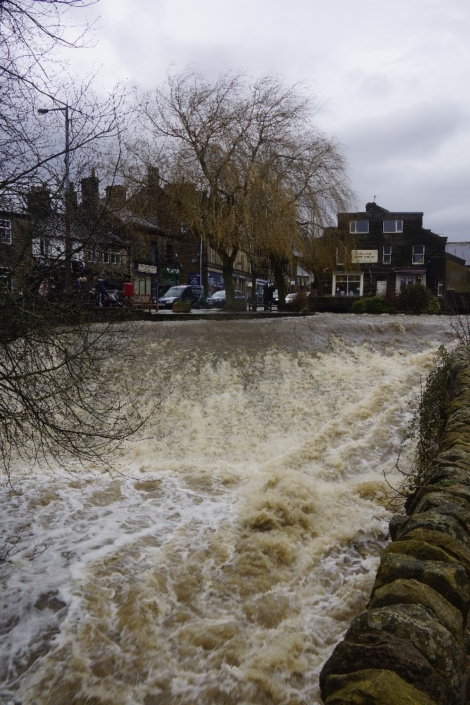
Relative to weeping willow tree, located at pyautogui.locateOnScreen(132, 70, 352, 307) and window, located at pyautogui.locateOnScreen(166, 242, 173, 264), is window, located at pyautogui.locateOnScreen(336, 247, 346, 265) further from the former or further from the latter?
window, located at pyautogui.locateOnScreen(166, 242, 173, 264)

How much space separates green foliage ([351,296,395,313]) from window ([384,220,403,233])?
1886 cm

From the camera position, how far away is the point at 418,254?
43750 millimetres

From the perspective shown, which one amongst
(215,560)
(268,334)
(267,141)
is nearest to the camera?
(215,560)

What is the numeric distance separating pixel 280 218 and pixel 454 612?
1883cm

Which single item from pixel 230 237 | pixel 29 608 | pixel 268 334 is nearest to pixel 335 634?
pixel 29 608

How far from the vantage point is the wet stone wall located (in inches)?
92.0

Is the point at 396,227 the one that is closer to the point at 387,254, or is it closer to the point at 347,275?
the point at 387,254

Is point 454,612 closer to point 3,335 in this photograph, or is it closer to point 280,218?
point 3,335

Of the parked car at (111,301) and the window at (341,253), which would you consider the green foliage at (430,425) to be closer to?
the parked car at (111,301)

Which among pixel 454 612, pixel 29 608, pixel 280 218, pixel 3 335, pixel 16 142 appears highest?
pixel 280 218

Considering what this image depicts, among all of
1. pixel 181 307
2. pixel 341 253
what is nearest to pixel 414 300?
pixel 341 253

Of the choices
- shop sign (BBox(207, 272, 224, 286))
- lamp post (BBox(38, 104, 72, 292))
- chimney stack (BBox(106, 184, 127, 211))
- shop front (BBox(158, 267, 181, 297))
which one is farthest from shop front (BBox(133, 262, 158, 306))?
lamp post (BBox(38, 104, 72, 292))

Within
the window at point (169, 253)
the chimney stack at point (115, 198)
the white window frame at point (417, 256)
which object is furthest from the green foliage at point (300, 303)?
the chimney stack at point (115, 198)

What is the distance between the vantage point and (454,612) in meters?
2.83
